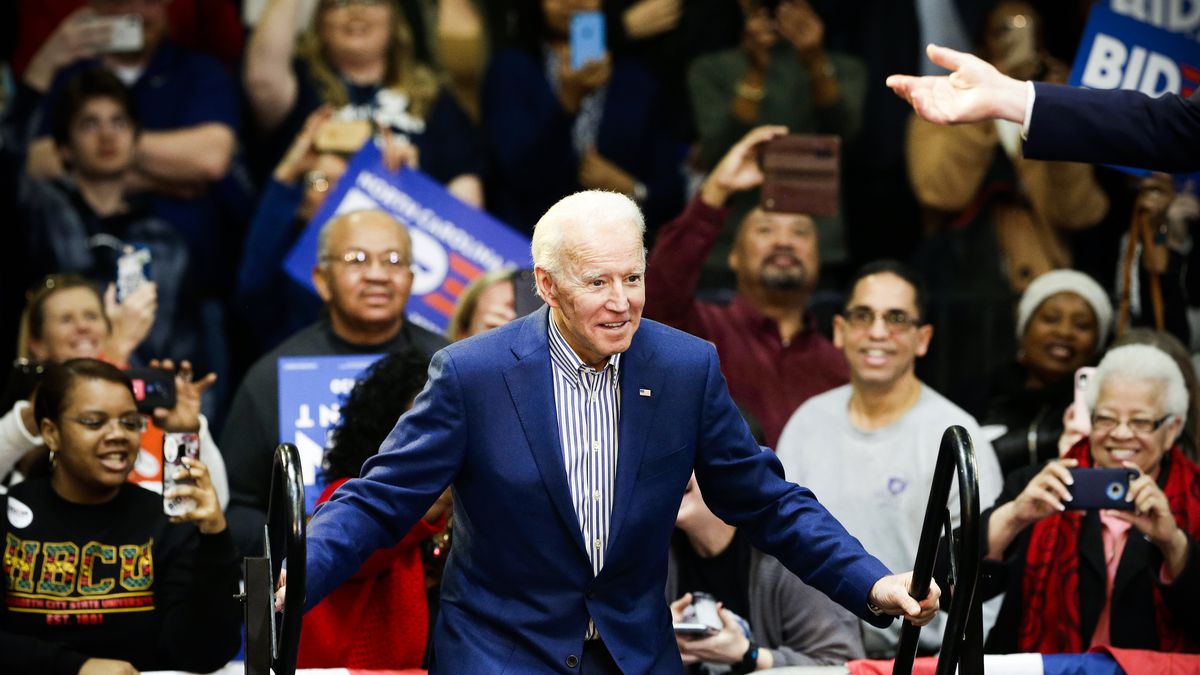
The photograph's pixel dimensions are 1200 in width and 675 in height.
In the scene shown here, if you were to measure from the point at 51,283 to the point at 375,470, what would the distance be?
104 inches

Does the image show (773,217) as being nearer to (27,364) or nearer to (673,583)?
(673,583)

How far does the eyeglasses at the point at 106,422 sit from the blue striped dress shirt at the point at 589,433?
158 centimetres

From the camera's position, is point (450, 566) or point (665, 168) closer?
point (450, 566)

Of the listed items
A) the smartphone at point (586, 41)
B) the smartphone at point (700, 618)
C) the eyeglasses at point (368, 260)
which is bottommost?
the smartphone at point (700, 618)

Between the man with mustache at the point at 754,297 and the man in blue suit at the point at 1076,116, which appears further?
the man with mustache at the point at 754,297

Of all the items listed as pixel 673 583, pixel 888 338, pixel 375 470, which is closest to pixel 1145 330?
pixel 888 338

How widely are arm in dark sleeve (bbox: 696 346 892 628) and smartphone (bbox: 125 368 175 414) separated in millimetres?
2116

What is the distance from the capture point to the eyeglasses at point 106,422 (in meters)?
4.88

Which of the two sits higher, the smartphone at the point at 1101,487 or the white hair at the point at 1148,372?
the white hair at the point at 1148,372

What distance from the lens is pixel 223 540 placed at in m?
4.48

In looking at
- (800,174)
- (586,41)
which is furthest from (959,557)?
(586,41)

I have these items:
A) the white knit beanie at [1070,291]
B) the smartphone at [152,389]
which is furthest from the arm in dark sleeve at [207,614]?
the white knit beanie at [1070,291]

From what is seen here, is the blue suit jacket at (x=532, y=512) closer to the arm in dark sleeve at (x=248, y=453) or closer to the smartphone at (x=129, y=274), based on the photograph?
the arm in dark sleeve at (x=248, y=453)

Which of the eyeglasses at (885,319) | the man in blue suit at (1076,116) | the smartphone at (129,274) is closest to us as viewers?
the man in blue suit at (1076,116)
